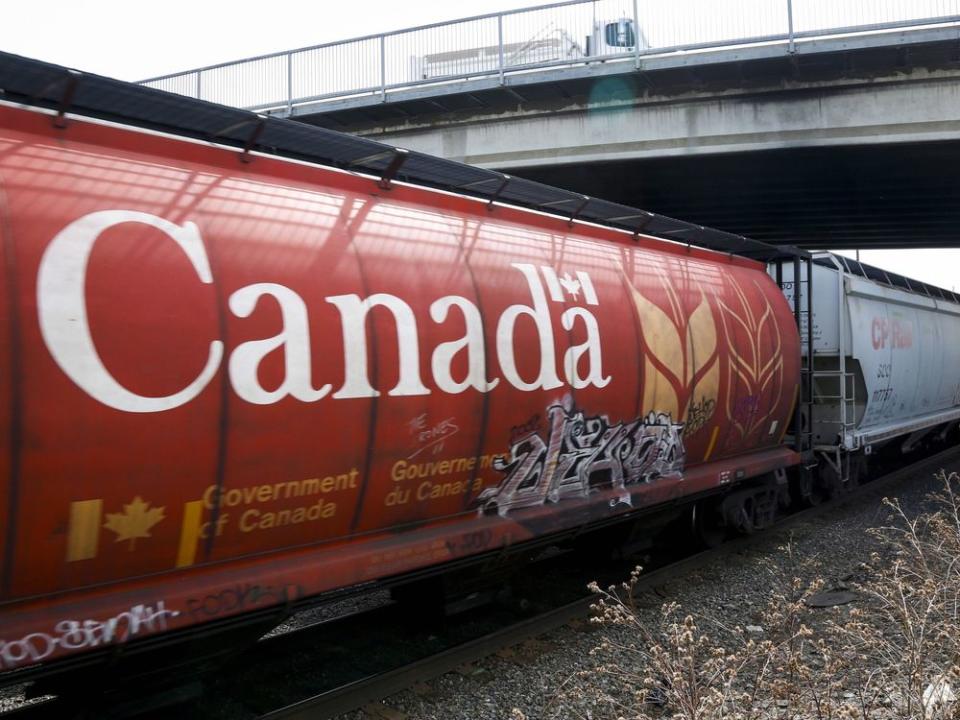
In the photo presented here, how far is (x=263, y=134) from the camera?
4457 millimetres

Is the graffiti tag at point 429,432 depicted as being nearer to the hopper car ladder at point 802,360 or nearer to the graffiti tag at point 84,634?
the graffiti tag at point 84,634

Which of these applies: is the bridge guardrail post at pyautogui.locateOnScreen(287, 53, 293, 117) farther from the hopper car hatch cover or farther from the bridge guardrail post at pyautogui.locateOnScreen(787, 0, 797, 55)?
the hopper car hatch cover

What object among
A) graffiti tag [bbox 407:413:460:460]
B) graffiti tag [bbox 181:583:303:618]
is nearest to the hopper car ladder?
graffiti tag [bbox 407:413:460:460]

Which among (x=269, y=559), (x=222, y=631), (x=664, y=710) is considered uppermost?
(x=269, y=559)

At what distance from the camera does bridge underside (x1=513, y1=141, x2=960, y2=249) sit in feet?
51.4

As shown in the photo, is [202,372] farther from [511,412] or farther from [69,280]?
[511,412]

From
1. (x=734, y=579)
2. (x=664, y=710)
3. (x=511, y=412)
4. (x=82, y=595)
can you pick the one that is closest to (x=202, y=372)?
(x=82, y=595)

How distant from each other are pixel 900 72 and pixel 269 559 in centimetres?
1467

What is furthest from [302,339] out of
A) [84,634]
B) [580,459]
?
[580,459]

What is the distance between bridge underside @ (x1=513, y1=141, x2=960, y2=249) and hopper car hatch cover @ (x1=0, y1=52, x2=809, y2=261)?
1007 cm

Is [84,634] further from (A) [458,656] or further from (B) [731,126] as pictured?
(B) [731,126]

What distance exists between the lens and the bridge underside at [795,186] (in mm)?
15656

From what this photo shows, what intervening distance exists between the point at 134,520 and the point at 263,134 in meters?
2.32

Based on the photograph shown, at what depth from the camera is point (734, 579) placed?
802 centimetres
